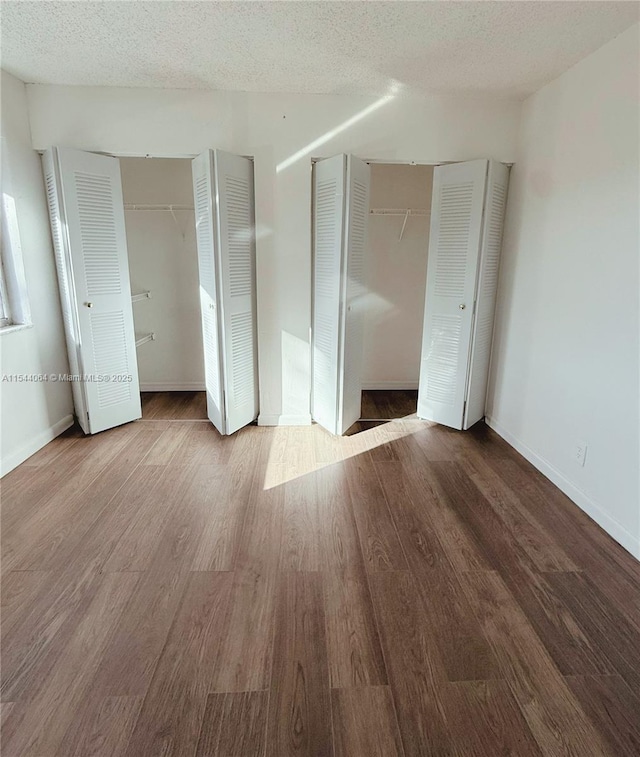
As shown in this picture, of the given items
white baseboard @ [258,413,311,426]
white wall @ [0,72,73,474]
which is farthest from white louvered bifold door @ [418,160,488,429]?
white wall @ [0,72,73,474]

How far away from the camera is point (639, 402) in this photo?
209 cm

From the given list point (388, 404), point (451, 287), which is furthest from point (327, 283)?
point (388, 404)

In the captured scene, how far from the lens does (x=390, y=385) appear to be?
4566 mm

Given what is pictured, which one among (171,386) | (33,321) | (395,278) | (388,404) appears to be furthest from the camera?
(171,386)

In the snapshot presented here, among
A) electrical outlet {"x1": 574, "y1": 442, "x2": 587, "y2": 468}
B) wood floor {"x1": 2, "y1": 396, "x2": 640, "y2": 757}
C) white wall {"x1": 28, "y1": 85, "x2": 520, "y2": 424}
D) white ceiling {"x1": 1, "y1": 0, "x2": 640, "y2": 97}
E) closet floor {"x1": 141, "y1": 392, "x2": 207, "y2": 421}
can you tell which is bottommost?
wood floor {"x1": 2, "y1": 396, "x2": 640, "y2": 757}

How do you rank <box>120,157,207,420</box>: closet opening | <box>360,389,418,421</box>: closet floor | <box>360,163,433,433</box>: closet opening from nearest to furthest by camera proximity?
<box>360,389,418,421</box>: closet floor < <box>120,157,207,420</box>: closet opening < <box>360,163,433,433</box>: closet opening

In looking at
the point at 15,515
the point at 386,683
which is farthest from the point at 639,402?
the point at 15,515

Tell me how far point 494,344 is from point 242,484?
2286 millimetres

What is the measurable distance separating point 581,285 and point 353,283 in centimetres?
145

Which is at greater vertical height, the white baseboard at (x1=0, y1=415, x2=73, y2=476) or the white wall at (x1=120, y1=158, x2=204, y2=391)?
the white wall at (x1=120, y1=158, x2=204, y2=391)

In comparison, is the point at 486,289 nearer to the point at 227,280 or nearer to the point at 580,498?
the point at 580,498

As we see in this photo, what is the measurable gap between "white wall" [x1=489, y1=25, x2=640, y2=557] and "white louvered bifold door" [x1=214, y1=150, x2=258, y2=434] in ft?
6.49

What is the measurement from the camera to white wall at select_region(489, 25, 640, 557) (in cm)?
214

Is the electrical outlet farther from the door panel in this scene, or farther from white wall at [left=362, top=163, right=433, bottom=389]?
the door panel
